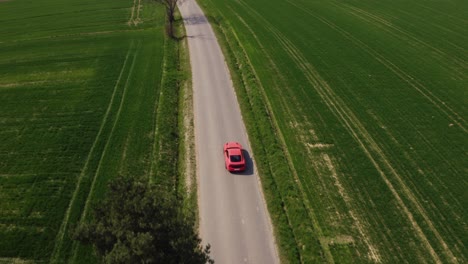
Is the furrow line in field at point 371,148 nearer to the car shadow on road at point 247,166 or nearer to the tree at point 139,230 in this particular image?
the car shadow on road at point 247,166

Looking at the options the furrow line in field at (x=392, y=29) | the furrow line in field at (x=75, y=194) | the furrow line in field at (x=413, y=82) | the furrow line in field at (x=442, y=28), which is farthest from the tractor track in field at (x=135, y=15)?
the furrow line in field at (x=442, y=28)

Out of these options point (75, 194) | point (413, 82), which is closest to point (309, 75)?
point (413, 82)

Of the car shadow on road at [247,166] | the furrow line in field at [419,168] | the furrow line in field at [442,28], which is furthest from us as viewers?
the furrow line in field at [442,28]

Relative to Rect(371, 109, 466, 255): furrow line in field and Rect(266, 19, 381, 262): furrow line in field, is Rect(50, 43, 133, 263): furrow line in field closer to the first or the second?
Rect(266, 19, 381, 262): furrow line in field

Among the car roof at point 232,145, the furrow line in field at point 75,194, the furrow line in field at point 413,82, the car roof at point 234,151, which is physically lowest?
the furrow line in field at point 75,194

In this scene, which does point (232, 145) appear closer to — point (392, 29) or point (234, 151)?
point (234, 151)

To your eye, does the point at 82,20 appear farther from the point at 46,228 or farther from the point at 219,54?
the point at 46,228

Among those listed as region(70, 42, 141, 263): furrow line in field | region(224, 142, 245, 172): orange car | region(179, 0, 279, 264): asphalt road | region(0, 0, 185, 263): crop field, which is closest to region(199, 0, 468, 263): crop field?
region(179, 0, 279, 264): asphalt road
